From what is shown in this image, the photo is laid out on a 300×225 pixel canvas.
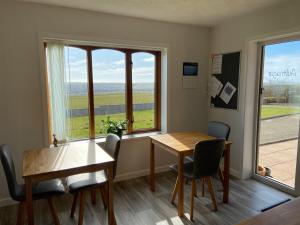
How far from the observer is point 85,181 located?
2.33 m

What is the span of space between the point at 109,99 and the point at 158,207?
5.61ft

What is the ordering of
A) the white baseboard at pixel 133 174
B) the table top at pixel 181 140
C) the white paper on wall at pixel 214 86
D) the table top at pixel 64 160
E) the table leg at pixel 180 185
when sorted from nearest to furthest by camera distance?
the table top at pixel 64 160 < the table leg at pixel 180 185 < the table top at pixel 181 140 < the white baseboard at pixel 133 174 < the white paper on wall at pixel 214 86

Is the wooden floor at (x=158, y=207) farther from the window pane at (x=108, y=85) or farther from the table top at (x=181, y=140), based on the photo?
the window pane at (x=108, y=85)

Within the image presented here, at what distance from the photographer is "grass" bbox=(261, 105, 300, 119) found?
2.95m

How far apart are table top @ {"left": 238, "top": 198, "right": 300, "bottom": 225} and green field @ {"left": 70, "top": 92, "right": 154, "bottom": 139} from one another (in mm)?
2629

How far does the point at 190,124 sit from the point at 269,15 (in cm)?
199

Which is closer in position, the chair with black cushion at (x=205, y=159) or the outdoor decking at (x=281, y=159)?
the chair with black cushion at (x=205, y=159)

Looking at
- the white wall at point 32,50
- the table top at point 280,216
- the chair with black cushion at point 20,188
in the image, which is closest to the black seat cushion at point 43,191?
the chair with black cushion at point 20,188

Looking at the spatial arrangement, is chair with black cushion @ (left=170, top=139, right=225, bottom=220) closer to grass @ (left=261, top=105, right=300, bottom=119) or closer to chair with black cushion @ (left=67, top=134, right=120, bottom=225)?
chair with black cushion @ (left=67, top=134, right=120, bottom=225)

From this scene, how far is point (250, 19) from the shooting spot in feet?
10.4

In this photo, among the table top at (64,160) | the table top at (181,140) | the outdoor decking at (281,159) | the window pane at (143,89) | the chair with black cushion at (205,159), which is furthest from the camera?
the window pane at (143,89)

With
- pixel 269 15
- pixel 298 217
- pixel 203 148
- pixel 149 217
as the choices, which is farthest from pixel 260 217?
pixel 269 15

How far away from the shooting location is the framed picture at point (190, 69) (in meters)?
3.79

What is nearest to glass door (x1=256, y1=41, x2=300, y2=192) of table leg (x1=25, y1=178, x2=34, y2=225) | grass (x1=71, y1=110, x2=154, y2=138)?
grass (x1=71, y1=110, x2=154, y2=138)
